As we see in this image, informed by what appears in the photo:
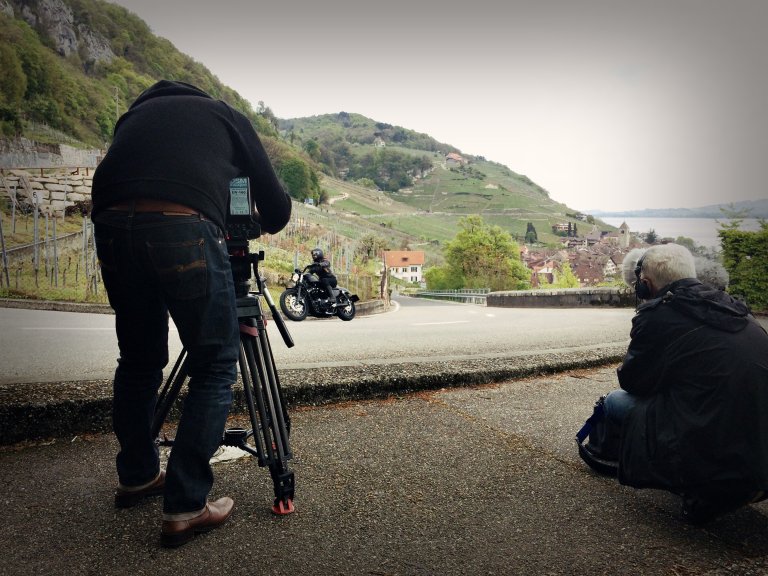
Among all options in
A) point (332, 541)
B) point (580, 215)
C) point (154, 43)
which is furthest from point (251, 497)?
point (580, 215)

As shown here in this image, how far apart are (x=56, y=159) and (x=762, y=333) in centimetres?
466

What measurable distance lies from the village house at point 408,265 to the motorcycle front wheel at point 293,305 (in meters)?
43.9

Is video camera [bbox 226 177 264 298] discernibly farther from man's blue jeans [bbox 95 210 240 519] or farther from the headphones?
the headphones

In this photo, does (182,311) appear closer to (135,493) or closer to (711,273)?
(135,493)

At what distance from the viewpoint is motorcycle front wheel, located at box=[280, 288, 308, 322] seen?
1140cm

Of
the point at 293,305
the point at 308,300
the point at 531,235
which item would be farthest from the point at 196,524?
the point at 531,235

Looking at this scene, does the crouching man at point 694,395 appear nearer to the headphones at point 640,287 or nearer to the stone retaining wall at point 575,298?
the headphones at point 640,287

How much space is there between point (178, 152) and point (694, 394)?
1915mm

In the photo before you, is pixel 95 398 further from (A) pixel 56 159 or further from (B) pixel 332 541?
(A) pixel 56 159

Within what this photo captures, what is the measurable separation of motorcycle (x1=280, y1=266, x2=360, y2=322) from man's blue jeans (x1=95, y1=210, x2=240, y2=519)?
9406mm

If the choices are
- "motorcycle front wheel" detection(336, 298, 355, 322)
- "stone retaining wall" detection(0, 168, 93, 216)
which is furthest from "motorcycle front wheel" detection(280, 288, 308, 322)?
"stone retaining wall" detection(0, 168, 93, 216)

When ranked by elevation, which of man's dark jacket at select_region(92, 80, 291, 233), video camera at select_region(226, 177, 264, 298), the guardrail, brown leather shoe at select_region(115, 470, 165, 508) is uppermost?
man's dark jacket at select_region(92, 80, 291, 233)

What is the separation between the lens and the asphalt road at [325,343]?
3904 millimetres

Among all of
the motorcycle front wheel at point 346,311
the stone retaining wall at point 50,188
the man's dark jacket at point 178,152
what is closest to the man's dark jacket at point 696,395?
the man's dark jacket at point 178,152
